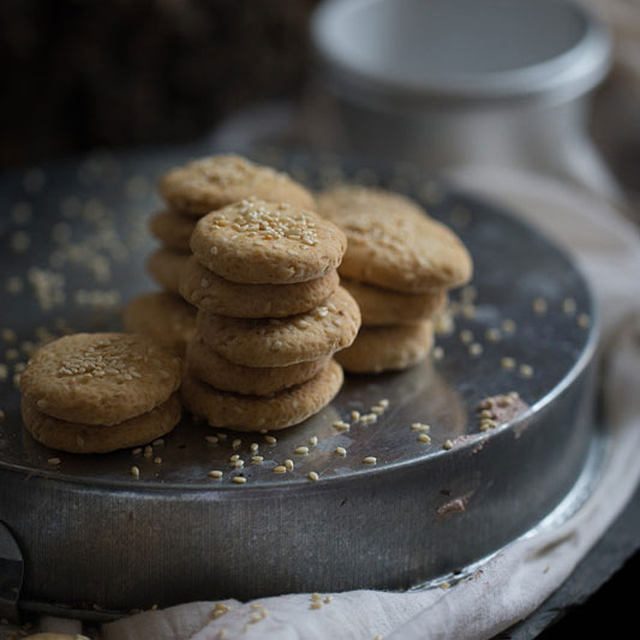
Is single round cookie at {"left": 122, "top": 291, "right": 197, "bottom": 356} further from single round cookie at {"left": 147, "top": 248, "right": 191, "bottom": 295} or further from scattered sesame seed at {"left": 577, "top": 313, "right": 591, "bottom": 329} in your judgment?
scattered sesame seed at {"left": 577, "top": 313, "right": 591, "bottom": 329}

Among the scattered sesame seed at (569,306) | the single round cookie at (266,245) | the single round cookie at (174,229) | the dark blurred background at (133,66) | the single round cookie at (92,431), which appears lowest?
the dark blurred background at (133,66)

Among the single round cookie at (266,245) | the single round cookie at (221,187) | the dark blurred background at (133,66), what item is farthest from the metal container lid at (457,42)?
the single round cookie at (266,245)

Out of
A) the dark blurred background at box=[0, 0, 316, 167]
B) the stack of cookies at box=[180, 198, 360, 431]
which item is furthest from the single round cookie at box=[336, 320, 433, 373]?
the dark blurred background at box=[0, 0, 316, 167]

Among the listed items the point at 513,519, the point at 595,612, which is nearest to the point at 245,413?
the point at 513,519

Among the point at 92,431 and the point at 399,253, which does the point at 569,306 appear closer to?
the point at 399,253

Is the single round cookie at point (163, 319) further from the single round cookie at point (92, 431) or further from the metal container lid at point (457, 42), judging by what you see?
the metal container lid at point (457, 42)

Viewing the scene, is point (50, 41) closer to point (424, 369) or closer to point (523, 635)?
point (424, 369)
